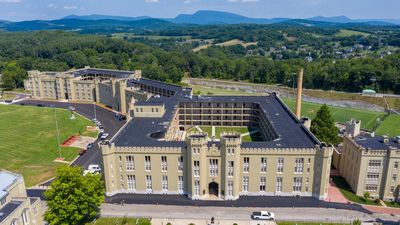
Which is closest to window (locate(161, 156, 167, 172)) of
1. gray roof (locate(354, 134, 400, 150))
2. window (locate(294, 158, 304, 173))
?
window (locate(294, 158, 304, 173))

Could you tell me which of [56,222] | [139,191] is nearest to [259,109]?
[139,191]

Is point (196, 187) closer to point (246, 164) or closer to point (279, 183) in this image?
point (246, 164)

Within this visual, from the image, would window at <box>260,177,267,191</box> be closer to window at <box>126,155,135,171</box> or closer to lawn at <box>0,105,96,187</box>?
window at <box>126,155,135,171</box>

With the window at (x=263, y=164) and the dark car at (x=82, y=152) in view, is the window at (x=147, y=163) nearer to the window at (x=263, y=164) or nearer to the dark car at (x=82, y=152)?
the window at (x=263, y=164)

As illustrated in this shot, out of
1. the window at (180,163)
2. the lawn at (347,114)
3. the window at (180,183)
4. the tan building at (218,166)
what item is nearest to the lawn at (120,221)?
the tan building at (218,166)

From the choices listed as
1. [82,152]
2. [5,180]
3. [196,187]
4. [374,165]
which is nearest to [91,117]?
[82,152]

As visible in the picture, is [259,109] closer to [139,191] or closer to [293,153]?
[293,153]
